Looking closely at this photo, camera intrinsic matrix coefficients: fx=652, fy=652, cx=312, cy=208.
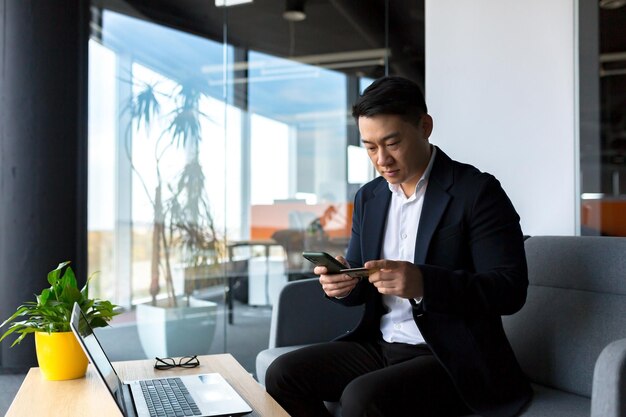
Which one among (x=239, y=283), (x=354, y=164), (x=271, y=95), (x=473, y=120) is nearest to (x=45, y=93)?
(x=271, y=95)

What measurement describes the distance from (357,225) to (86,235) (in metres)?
2.45

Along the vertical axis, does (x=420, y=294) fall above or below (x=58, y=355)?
above

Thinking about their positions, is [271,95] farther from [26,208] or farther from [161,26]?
[26,208]

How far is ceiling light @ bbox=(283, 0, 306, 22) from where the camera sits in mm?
4070

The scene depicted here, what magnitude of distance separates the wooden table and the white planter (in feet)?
6.63

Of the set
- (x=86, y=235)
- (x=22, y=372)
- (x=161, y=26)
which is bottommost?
(x=22, y=372)

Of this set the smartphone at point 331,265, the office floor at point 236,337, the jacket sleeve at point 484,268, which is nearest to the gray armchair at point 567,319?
the jacket sleeve at point 484,268

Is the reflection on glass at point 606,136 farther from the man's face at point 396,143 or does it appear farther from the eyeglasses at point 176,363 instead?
the eyeglasses at point 176,363

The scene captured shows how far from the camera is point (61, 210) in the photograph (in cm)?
383

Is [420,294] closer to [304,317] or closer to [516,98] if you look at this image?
[304,317]

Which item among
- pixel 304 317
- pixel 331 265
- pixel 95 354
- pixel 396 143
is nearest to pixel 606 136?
pixel 396 143

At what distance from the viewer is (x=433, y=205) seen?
1.89 m

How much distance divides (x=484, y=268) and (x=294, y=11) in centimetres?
275

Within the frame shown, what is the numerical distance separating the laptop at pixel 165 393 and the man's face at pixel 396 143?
29.6 inches
